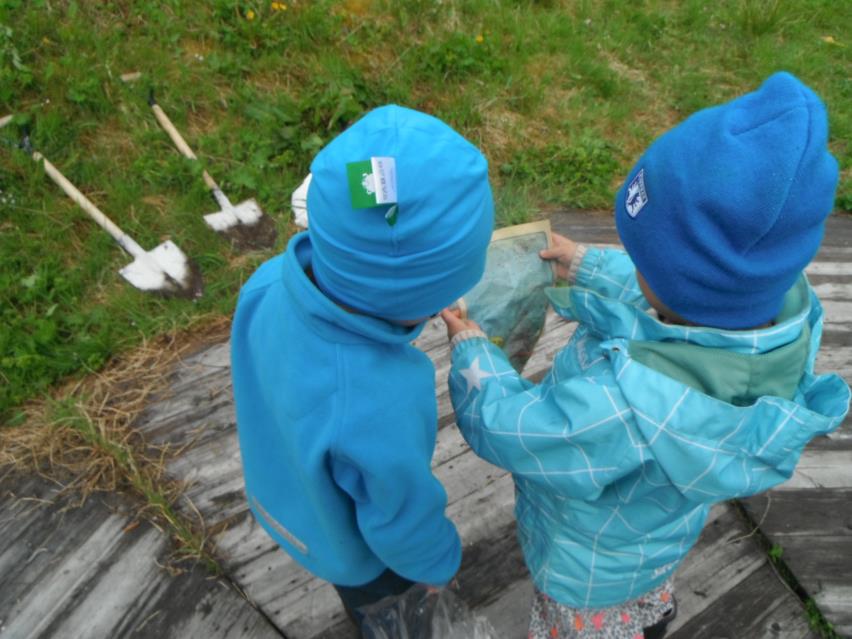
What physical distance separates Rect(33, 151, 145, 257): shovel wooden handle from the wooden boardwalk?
2.58 ft

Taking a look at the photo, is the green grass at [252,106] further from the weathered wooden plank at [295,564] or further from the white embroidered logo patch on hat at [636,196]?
the white embroidered logo patch on hat at [636,196]

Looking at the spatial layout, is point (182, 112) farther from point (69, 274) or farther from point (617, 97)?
point (617, 97)

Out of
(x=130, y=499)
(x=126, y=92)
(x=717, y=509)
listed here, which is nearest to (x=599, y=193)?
(x=717, y=509)

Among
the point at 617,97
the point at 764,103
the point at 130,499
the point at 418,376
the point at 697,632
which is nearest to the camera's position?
the point at 764,103

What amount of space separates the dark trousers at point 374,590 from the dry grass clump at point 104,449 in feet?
1.99

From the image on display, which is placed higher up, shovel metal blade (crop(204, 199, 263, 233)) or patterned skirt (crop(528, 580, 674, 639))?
shovel metal blade (crop(204, 199, 263, 233))

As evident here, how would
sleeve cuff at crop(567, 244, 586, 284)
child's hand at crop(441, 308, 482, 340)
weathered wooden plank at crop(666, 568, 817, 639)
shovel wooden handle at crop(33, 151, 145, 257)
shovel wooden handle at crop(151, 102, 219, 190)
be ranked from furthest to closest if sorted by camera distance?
shovel wooden handle at crop(151, 102, 219, 190), shovel wooden handle at crop(33, 151, 145, 257), weathered wooden plank at crop(666, 568, 817, 639), sleeve cuff at crop(567, 244, 586, 284), child's hand at crop(441, 308, 482, 340)

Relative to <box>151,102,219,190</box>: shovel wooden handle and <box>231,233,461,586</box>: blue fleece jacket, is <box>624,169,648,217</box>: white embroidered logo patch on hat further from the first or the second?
<box>151,102,219,190</box>: shovel wooden handle

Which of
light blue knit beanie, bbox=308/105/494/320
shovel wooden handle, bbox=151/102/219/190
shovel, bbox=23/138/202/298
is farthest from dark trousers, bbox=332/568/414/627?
shovel wooden handle, bbox=151/102/219/190

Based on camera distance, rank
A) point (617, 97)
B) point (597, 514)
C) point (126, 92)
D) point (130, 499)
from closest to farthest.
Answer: point (597, 514), point (130, 499), point (126, 92), point (617, 97)

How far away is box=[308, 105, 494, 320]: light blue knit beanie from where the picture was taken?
1022 millimetres

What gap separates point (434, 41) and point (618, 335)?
11.1 feet

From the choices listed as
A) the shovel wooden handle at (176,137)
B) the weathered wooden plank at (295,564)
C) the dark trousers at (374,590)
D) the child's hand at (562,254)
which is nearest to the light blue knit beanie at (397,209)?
the child's hand at (562,254)

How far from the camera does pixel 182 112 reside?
359 centimetres
